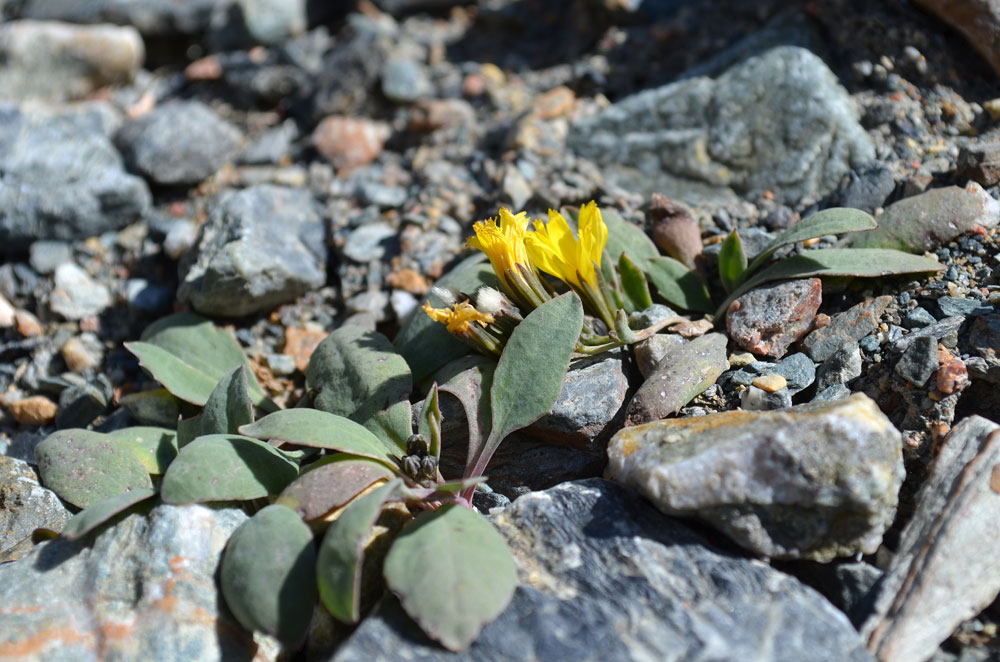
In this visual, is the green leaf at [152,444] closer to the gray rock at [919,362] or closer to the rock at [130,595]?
the rock at [130,595]

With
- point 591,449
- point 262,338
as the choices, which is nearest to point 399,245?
point 262,338

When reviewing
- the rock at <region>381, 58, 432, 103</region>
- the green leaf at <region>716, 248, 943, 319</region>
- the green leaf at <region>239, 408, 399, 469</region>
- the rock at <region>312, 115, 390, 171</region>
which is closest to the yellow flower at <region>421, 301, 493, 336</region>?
the green leaf at <region>239, 408, 399, 469</region>

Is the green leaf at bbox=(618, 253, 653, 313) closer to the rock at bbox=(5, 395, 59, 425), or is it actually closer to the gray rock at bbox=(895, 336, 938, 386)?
the gray rock at bbox=(895, 336, 938, 386)

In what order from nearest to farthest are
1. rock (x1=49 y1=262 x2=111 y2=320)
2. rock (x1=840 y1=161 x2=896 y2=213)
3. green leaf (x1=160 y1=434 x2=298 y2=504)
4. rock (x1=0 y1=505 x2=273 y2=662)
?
rock (x1=0 y1=505 x2=273 y2=662)
green leaf (x1=160 y1=434 x2=298 y2=504)
rock (x1=840 y1=161 x2=896 y2=213)
rock (x1=49 y1=262 x2=111 y2=320)

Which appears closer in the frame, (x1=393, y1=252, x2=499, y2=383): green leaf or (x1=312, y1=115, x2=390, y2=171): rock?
(x1=393, y1=252, x2=499, y2=383): green leaf

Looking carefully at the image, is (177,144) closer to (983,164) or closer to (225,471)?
(225,471)

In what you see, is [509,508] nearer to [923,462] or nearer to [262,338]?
[923,462]

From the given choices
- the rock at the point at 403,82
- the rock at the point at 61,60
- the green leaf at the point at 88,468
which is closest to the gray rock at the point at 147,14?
the rock at the point at 61,60

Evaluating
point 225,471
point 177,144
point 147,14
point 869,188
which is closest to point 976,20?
point 869,188
